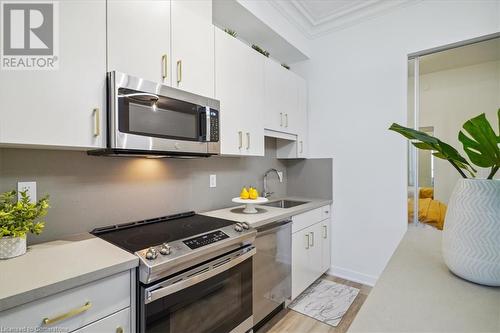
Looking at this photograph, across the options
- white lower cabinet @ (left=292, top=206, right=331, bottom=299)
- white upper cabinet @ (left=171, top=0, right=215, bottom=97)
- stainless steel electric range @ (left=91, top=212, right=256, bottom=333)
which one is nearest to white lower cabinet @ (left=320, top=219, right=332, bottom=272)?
white lower cabinet @ (left=292, top=206, right=331, bottom=299)

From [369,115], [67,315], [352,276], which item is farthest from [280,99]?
[67,315]

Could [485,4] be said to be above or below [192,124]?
above

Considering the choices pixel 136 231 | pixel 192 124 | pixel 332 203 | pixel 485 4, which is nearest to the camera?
pixel 136 231

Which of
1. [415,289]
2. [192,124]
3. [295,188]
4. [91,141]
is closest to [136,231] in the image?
[91,141]

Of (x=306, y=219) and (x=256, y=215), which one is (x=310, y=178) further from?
(x=256, y=215)

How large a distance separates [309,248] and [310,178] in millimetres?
898

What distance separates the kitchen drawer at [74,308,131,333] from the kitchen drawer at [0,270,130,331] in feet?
0.05

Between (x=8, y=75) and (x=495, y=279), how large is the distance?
1.83 m

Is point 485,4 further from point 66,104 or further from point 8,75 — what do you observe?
point 8,75

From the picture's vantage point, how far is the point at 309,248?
2.39 m

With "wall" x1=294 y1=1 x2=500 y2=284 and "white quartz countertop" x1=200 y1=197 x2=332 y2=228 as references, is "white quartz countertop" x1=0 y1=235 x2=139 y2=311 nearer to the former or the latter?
"white quartz countertop" x1=200 y1=197 x2=332 y2=228

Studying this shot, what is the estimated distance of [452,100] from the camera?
2162mm

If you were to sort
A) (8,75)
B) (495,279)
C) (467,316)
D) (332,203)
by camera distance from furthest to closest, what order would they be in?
1. (332,203)
2. (8,75)
3. (495,279)
4. (467,316)

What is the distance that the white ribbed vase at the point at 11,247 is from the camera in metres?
1.00
